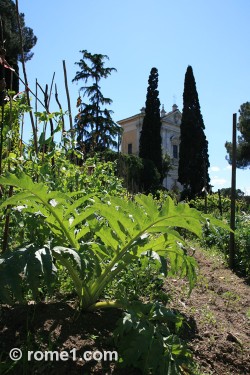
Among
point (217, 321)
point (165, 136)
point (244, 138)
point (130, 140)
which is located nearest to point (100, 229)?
point (217, 321)

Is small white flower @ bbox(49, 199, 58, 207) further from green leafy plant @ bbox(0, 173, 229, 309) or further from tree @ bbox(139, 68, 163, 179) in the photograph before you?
tree @ bbox(139, 68, 163, 179)

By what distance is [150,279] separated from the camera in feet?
11.6

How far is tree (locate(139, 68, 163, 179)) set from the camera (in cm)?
3512

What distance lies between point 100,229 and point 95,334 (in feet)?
2.05

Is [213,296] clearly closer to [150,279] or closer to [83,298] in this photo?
[150,279]

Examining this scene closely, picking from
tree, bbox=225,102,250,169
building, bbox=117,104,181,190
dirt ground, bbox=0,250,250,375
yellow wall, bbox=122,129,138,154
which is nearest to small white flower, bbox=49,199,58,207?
dirt ground, bbox=0,250,250,375

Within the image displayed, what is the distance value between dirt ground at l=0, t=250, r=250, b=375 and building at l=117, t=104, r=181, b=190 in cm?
3823

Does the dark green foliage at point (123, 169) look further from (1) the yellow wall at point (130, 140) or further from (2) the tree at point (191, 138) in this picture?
(1) the yellow wall at point (130, 140)

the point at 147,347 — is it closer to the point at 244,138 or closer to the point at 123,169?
the point at 123,169

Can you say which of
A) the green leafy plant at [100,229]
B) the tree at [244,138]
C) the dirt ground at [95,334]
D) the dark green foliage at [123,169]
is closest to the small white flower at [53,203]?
the green leafy plant at [100,229]

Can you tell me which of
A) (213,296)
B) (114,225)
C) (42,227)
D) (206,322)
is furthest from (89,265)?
(213,296)

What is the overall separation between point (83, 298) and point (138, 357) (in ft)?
2.16

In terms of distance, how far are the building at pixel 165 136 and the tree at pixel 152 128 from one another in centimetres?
602

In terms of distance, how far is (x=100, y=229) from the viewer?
2205 millimetres
